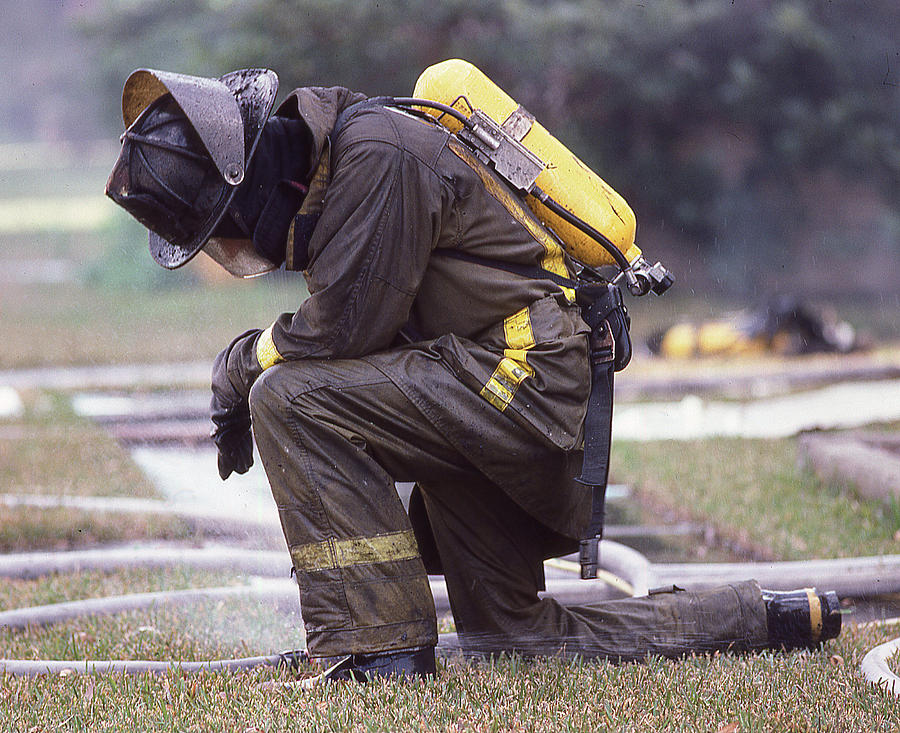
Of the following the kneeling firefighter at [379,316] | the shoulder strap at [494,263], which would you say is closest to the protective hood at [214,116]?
the kneeling firefighter at [379,316]

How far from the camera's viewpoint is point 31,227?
31422 millimetres

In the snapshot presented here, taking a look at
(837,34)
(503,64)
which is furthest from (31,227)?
(837,34)

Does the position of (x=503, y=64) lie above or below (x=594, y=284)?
above

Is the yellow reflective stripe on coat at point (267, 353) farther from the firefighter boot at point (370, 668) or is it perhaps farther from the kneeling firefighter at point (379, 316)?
the firefighter boot at point (370, 668)

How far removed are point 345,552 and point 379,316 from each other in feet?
1.95

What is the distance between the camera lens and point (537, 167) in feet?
9.72

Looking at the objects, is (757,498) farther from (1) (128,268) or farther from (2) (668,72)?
(1) (128,268)

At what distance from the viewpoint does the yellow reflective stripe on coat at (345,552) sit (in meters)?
2.83

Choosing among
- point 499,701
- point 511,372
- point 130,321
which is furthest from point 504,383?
point 130,321

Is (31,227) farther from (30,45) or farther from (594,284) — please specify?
(594,284)

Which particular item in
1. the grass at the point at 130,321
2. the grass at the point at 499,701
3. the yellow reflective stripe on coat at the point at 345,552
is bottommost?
the grass at the point at 499,701

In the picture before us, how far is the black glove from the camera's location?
3.11 meters

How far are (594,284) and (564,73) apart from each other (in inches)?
525

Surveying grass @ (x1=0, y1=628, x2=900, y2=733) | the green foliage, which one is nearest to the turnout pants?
grass @ (x1=0, y1=628, x2=900, y2=733)
